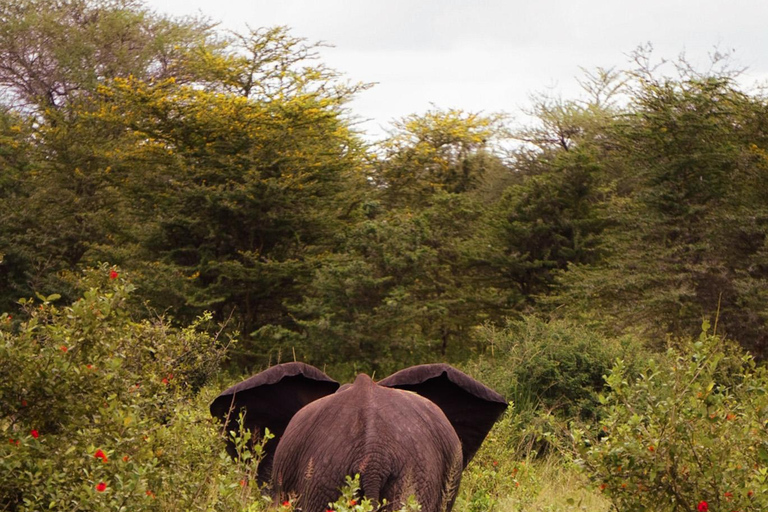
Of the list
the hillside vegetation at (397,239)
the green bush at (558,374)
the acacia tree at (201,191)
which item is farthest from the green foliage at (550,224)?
the green bush at (558,374)

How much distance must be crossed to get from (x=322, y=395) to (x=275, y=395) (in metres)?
0.26

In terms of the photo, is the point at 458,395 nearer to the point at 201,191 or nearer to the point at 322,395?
the point at 322,395

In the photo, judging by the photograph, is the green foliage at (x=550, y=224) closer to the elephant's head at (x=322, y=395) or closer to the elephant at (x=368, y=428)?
the elephant's head at (x=322, y=395)

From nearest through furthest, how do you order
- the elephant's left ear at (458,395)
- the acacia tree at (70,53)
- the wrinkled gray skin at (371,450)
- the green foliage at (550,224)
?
1. the wrinkled gray skin at (371,450)
2. the elephant's left ear at (458,395)
3. the green foliage at (550,224)
4. the acacia tree at (70,53)

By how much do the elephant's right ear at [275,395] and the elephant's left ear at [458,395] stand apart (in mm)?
373

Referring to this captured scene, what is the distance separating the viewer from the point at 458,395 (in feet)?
17.4

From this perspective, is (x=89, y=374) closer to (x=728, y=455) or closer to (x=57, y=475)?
(x=57, y=475)

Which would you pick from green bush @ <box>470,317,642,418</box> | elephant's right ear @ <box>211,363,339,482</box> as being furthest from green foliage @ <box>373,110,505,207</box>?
elephant's right ear @ <box>211,363,339,482</box>

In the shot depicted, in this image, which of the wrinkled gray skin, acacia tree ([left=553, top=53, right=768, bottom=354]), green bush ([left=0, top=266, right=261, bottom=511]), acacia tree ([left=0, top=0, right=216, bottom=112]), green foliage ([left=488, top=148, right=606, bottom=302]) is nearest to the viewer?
the wrinkled gray skin

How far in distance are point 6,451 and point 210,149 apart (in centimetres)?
2097

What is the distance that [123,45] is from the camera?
38.4m

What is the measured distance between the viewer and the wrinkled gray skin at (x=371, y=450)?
13.7ft

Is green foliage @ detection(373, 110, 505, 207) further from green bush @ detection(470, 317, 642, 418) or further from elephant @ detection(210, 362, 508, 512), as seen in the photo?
elephant @ detection(210, 362, 508, 512)

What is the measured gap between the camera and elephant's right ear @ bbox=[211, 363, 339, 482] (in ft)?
16.9
